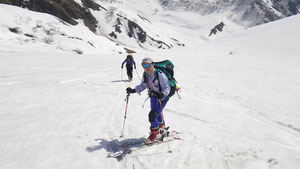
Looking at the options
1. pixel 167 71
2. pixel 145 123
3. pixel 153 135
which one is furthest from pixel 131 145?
pixel 167 71

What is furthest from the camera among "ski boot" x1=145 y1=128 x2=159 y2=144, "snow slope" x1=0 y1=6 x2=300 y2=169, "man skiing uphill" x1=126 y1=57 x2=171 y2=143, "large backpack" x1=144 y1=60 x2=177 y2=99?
"ski boot" x1=145 y1=128 x2=159 y2=144

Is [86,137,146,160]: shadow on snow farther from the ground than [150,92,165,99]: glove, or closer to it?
closer to it

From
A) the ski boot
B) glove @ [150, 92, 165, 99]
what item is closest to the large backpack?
glove @ [150, 92, 165, 99]

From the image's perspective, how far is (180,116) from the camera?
8.15m

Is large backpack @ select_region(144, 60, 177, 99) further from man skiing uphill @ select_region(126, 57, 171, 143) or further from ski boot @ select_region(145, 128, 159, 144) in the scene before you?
ski boot @ select_region(145, 128, 159, 144)

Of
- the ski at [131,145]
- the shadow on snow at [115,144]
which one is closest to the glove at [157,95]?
the ski at [131,145]

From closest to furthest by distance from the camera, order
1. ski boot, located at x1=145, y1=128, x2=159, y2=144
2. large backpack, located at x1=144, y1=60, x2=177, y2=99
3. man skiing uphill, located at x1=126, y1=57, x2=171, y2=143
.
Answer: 1. man skiing uphill, located at x1=126, y1=57, x2=171, y2=143
2. large backpack, located at x1=144, y1=60, x2=177, y2=99
3. ski boot, located at x1=145, y1=128, x2=159, y2=144

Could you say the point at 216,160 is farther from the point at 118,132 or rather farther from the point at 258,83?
the point at 258,83

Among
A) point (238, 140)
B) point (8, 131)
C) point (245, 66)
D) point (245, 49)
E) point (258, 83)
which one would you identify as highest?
point (245, 49)

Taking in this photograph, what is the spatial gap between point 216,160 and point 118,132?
3.16 metres

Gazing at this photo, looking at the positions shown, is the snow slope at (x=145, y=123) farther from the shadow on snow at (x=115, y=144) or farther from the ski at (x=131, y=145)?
the ski at (x=131, y=145)

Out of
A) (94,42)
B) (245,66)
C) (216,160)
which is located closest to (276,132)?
(216,160)

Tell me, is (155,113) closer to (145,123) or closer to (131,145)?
(131,145)

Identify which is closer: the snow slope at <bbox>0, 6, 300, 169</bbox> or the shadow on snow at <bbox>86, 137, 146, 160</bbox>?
the snow slope at <bbox>0, 6, 300, 169</bbox>
